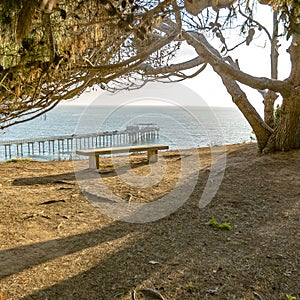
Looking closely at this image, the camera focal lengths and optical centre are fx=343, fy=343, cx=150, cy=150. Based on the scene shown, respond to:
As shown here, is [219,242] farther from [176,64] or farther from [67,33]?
A: [176,64]

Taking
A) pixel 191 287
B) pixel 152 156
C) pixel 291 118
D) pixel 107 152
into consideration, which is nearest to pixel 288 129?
pixel 291 118

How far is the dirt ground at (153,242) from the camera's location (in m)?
2.02

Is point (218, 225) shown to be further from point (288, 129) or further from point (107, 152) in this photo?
point (288, 129)

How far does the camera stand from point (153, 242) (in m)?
2.71

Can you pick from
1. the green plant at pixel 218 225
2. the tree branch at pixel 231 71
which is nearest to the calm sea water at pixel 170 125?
the tree branch at pixel 231 71

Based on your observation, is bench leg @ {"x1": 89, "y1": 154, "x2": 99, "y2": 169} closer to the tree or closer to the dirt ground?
the dirt ground

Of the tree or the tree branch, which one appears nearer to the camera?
the tree

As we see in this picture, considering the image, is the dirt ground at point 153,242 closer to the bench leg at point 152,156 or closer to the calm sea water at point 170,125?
the calm sea water at point 170,125

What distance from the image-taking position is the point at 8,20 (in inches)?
62.0

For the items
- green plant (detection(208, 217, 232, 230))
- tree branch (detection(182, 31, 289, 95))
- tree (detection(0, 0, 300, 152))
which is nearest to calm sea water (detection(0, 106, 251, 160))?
tree (detection(0, 0, 300, 152))

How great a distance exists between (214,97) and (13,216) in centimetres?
355

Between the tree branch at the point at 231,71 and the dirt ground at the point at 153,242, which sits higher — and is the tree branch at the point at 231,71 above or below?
above

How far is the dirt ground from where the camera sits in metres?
2.02

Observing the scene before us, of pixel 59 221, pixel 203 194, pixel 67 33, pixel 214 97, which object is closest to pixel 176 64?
pixel 214 97
